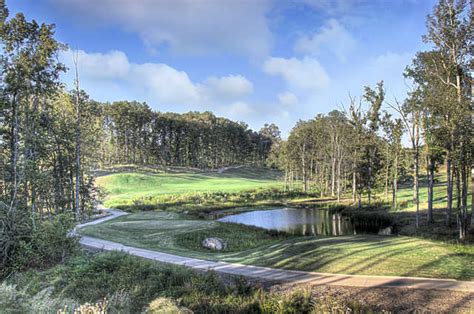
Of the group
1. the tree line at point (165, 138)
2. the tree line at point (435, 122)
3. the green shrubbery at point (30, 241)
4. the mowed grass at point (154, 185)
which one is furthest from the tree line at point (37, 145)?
the tree line at point (165, 138)

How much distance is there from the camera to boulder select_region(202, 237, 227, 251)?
1791cm

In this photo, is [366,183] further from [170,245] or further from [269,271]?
[269,271]

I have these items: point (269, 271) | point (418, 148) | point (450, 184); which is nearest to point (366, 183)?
point (418, 148)

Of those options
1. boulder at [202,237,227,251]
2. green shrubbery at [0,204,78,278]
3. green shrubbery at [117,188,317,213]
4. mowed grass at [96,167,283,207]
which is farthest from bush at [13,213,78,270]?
mowed grass at [96,167,283,207]

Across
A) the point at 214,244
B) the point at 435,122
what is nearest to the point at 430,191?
the point at 435,122

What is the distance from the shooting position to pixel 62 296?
888 centimetres

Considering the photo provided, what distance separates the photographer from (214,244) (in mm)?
18078

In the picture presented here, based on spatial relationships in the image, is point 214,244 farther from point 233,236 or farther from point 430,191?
point 430,191

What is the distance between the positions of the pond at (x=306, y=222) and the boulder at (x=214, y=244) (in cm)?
905

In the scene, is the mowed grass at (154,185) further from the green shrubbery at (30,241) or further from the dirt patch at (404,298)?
the dirt patch at (404,298)

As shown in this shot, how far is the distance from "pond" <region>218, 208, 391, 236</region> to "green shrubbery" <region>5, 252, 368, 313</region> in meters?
16.9

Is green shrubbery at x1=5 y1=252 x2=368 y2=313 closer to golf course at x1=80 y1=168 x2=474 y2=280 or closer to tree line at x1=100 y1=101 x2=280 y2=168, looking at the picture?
golf course at x1=80 y1=168 x2=474 y2=280

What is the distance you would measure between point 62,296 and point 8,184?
1387 cm

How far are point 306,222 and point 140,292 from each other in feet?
77.9
